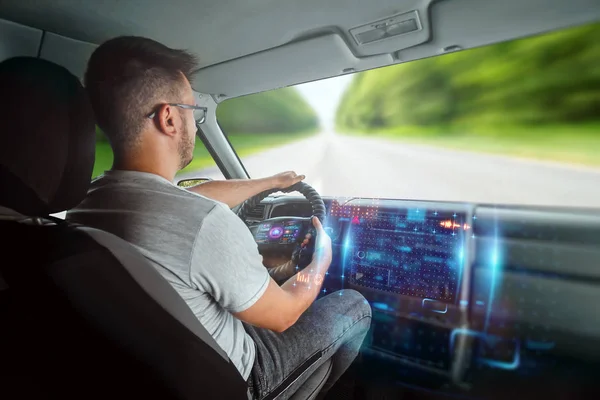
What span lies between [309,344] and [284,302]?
0.31 meters

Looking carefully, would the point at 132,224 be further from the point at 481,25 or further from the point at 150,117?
the point at 481,25

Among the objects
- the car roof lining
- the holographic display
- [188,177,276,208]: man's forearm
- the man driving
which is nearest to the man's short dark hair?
the man driving

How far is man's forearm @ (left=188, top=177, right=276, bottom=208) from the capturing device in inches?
67.9

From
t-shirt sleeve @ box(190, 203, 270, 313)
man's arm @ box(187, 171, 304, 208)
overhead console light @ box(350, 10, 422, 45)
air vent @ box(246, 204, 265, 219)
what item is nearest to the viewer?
t-shirt sleeve @ box(190, 203, 270, 313)

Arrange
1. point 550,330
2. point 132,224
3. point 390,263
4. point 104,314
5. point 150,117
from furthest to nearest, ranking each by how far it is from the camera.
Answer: point 390,263, point 550,330, point 150,117, point 132,224, point 104,314

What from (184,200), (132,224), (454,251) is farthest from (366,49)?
(132,224)

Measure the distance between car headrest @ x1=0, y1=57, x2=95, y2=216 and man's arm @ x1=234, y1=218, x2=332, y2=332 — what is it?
552 mm

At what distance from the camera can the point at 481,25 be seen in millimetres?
1285

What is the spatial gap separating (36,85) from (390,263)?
4.76ft

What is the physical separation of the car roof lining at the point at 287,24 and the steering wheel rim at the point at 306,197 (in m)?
0.64

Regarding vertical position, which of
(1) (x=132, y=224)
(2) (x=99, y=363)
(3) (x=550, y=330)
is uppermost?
(1) (x=132, y=224)

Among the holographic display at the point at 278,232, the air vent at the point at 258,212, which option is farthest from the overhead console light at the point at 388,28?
the air vent at the point at 258,212

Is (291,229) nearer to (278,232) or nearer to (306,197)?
(278,232)

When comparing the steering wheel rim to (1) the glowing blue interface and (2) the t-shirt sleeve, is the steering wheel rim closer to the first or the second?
(1) the glowing blue interface
